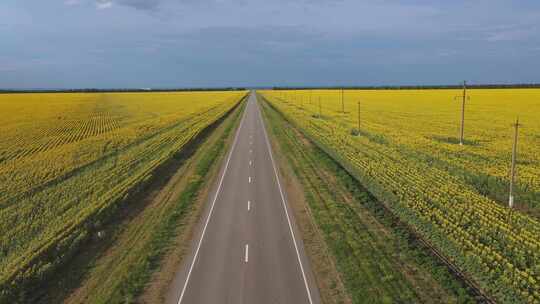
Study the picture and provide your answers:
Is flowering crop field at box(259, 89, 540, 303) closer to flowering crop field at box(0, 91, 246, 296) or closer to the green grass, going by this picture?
the green grass

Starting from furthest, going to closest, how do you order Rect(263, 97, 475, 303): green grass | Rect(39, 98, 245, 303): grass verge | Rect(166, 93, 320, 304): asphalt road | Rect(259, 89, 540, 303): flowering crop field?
Rect(259, 89, 540, 303): flowering crop field, Rect(39, 98, 245, 303): grass verge, Rect(263, 97, 475, 303): green grass, Rect(166, 93, 320, 304): asphalt road

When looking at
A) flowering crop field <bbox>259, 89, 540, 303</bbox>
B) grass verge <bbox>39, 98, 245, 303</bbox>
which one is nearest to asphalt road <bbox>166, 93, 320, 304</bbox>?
grass verge <bbox>39, 98, 245, 303</bbox>

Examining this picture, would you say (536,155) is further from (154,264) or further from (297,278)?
(154,264)

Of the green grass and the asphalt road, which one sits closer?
the asphalt road

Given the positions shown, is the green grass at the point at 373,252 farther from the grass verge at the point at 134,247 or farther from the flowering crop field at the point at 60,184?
the flowering crop field at the point at 60,184

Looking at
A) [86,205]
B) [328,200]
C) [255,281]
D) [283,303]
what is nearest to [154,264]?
[255,281]

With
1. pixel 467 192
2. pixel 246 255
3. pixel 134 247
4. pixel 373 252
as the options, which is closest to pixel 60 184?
pixel 134 247

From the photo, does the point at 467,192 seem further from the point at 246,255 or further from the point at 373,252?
the point at 246,255
